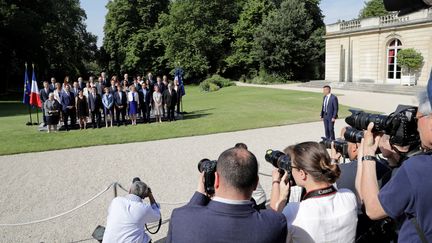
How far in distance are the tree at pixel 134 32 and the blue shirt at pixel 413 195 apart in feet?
179

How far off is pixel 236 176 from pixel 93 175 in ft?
26.6

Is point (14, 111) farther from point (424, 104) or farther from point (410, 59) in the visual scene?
point (410, 59)

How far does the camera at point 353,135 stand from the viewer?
3546 mm

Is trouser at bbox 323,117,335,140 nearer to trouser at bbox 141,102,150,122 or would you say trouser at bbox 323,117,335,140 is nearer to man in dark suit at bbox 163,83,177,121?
man in dark suit at bbox 163,83,177,121

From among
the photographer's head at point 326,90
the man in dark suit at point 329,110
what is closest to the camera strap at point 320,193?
the man in dark suit at point 329,110

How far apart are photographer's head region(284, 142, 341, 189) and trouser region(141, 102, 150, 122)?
1608cm

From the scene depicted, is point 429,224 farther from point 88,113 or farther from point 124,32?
point 124,32

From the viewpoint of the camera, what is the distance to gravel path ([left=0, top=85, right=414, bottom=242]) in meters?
6.83

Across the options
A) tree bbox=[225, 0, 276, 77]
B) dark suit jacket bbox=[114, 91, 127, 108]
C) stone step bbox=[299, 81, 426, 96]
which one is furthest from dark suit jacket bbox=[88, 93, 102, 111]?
tree bbox=[225, 0, 276, 77]

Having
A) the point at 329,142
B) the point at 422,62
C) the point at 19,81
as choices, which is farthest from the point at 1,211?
the point at 19,81

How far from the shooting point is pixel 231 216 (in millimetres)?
2432

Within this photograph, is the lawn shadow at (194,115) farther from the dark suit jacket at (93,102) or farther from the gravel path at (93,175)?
the gravel path at (93,175)

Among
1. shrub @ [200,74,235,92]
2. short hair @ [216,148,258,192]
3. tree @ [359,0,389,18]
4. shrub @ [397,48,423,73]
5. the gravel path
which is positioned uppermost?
tree @ [359,0,389,18]

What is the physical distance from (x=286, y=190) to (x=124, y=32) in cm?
5607
